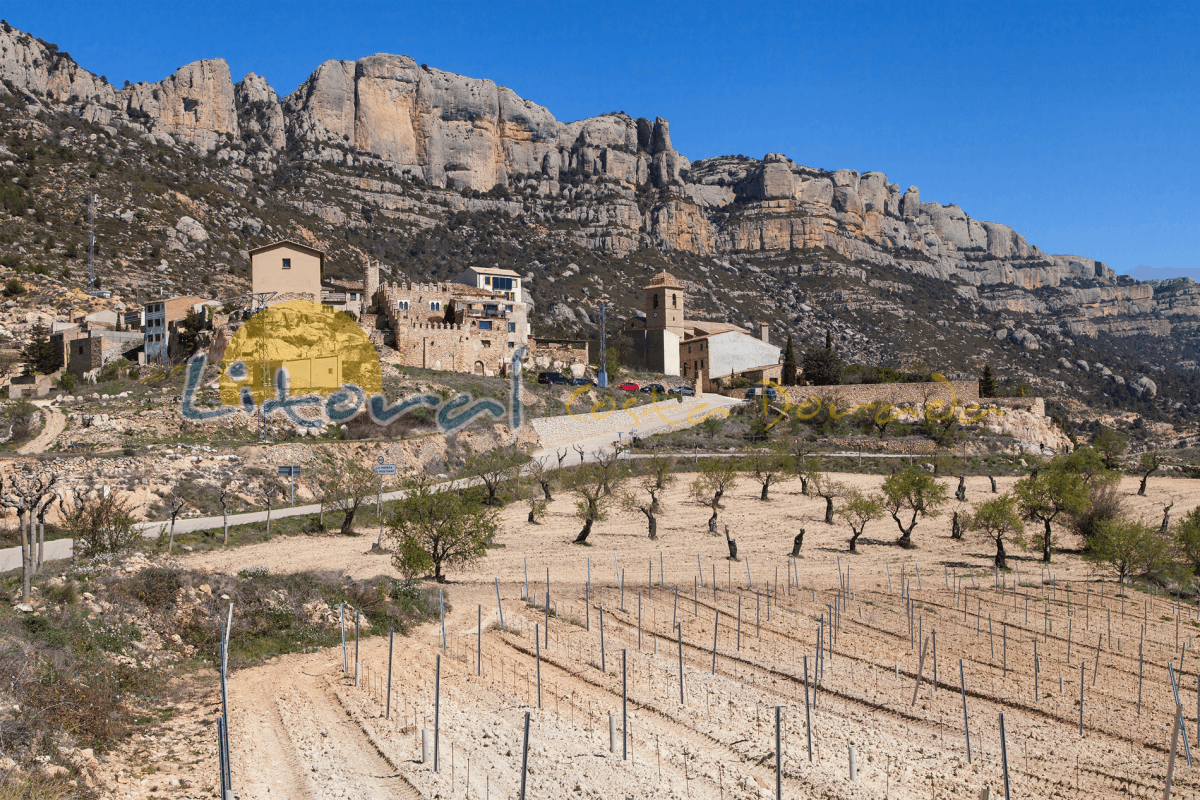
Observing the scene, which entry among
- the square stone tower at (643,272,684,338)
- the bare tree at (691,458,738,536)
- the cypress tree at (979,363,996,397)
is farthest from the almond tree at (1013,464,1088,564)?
the square stone tower at (643,272,684,338)

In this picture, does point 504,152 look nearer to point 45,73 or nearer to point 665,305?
point 45,73

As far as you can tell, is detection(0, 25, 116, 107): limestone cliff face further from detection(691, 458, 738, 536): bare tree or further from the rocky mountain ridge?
detection(691, 458, 738, 536): bare tree

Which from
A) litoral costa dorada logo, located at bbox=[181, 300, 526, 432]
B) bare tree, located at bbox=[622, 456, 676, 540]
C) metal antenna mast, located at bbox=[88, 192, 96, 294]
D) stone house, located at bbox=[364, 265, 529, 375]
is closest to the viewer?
→ bare tree, located at bbox=[622, 456, 676, 540]

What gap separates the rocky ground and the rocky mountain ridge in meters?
56.1

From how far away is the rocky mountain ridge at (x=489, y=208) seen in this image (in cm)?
7769

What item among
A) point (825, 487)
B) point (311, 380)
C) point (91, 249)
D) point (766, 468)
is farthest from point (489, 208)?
point (825, 487)

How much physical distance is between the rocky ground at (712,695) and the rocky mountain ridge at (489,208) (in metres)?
56.1

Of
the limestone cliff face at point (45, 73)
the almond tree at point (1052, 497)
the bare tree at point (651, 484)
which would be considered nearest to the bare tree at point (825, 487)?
the bare tree at point (651, 484)

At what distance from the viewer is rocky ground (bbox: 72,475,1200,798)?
1105 cm

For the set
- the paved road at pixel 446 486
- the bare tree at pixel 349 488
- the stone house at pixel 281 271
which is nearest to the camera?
the paved road at pixel 446 486

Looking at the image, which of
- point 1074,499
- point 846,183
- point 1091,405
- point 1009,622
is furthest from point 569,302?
point 846,183

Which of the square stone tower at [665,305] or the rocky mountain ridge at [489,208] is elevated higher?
the rocky mountain ridge at [489,208]

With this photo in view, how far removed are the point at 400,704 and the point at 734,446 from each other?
39197 millimetres

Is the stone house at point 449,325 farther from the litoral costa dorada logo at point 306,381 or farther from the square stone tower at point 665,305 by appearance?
the square stone tower at point 665,305
